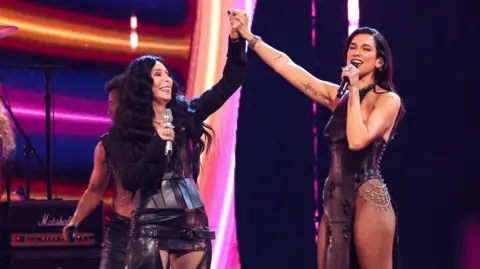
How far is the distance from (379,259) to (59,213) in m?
2.22

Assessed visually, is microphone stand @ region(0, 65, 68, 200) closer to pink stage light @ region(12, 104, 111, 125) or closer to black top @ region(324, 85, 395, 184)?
pink stage light @ region(12, 104, 111, 125)

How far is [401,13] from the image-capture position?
16.8 feet

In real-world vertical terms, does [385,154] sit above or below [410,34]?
below

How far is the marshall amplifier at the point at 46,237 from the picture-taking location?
4473 millimetres

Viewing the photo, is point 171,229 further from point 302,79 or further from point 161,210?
point 302,79

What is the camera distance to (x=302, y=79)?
3.35m

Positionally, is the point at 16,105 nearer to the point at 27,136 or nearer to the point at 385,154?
the point at 27,136

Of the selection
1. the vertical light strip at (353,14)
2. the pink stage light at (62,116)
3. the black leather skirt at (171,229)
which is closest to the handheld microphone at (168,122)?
the black leather skirt at (171,229)

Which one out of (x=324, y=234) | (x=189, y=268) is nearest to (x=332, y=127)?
(x=324, y=234)

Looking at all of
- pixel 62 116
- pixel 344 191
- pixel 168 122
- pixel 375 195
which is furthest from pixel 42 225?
pixel 375 195

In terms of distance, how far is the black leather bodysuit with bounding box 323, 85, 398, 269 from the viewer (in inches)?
117

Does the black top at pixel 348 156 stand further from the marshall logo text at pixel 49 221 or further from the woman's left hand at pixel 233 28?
the marshall logo text at pixel 49 221

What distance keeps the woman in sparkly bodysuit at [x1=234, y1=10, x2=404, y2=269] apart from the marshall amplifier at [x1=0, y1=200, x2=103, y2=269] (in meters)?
1.90

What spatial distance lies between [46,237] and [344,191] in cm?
216
